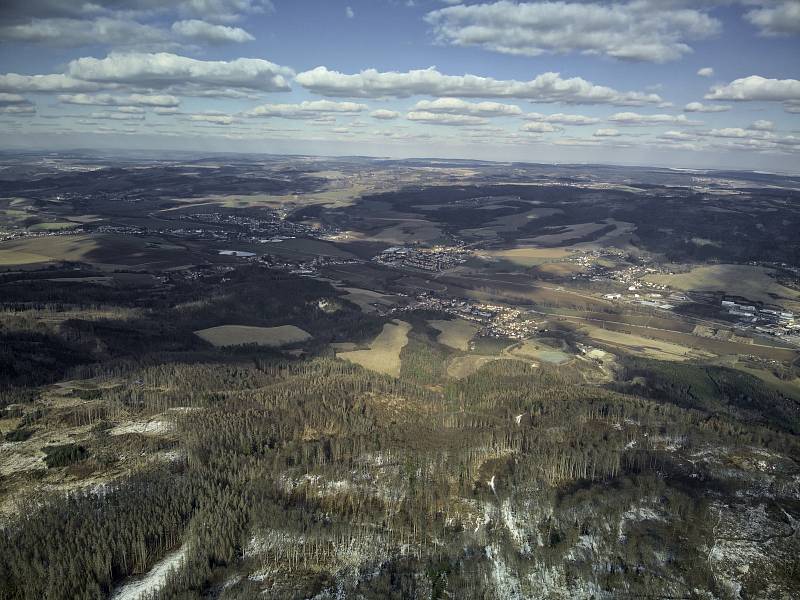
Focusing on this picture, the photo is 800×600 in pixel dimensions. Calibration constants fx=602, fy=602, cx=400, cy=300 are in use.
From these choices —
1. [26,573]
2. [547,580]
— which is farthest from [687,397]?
[26,573]

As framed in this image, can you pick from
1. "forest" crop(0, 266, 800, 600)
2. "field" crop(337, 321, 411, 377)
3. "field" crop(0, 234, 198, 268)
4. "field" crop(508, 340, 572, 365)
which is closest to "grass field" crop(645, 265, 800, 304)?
"forest" crop(0, 266, 800, 600)

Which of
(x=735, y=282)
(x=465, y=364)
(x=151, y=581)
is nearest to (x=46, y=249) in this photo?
(x=465, y=364)

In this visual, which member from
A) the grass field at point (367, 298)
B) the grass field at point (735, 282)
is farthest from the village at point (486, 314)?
the grass field at point (735, 282)

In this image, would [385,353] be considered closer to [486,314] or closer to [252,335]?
[252,335]

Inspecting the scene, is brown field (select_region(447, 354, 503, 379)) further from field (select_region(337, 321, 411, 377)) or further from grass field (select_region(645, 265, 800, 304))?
grass field (select_region(645, 265, 800, 304))

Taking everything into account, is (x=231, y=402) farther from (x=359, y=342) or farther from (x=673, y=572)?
(x=673, y=572)

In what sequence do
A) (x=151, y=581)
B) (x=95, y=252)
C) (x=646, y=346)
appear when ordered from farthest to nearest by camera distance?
(x=95, y=252) → (x=646, y=346) → (x=151, y=581)
